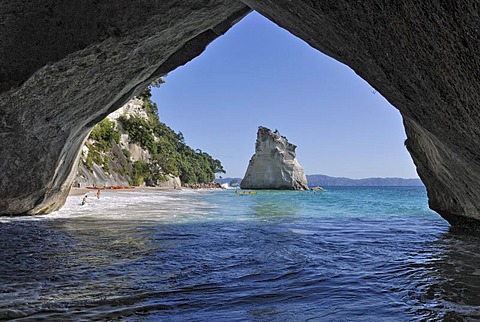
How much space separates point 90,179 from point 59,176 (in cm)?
A: 3456

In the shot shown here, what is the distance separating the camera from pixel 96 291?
4406mm

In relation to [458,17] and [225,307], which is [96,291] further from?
[458,17]

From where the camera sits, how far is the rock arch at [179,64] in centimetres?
322

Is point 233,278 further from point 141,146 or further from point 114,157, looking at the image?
point 141,146

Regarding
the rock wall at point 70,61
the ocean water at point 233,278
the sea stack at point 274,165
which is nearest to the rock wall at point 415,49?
the ocean water at point 233,278

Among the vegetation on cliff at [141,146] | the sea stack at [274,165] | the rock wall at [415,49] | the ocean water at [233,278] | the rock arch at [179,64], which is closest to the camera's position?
the rock wall at [415,49]

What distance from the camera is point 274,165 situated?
86312mm

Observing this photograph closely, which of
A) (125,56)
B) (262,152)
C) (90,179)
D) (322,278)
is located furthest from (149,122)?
(322,278)

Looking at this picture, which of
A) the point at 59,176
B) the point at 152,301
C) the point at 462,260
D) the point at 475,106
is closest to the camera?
the point at 475,106

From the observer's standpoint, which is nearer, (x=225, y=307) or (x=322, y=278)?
(x=225, y=307)

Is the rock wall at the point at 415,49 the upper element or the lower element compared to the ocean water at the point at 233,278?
upper

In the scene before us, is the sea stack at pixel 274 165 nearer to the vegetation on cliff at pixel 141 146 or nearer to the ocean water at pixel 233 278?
the vegetation on cliff at pixel 141 146

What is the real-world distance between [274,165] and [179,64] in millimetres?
76402

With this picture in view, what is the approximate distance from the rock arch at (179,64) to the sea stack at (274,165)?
7343cm
